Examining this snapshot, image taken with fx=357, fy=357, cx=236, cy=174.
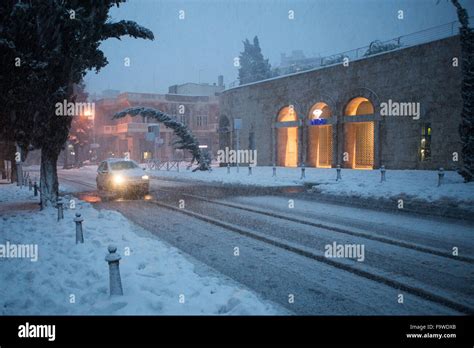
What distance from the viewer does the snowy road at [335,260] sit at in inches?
183

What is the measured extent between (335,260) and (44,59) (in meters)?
10.3

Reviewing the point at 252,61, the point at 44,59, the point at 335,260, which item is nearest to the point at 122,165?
the point at 44,59

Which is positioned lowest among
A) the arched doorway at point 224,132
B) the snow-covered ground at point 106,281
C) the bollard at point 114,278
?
the snow-covered ground at point 106,281

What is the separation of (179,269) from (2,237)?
5109mm

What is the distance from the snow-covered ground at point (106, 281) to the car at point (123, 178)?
22.5 ft

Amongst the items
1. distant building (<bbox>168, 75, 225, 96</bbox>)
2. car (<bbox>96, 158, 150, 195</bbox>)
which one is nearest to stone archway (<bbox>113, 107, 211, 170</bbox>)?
car (<bbox>96, 158, 150, 195</bbox>)

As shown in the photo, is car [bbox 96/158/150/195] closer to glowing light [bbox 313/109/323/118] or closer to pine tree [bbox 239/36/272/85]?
glowing light [bbox 313/109/323/118]

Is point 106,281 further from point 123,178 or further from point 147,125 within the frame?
point 147,125

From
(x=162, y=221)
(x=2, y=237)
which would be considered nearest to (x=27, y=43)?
(x=2, y=237)

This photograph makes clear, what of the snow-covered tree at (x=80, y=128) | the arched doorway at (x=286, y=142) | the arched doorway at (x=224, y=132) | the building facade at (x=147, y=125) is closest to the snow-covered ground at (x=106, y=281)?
the arched doorway at (x=286, y=142)

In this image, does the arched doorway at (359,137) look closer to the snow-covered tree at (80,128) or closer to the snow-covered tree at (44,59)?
the snow-covered tree at (44,59)

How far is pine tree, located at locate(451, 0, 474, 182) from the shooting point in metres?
14.4

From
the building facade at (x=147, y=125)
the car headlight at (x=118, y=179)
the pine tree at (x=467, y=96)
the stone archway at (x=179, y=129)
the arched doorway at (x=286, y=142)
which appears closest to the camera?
the pine tree at (x=467, y=96)
